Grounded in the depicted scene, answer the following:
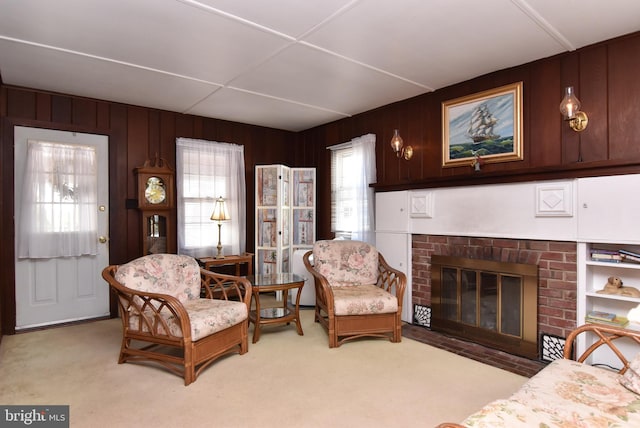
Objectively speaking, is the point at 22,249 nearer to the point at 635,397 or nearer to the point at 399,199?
the point at 399,199

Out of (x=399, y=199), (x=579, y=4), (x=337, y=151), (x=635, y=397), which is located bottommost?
(x=635, y=397)

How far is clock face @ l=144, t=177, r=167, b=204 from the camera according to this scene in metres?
4.18

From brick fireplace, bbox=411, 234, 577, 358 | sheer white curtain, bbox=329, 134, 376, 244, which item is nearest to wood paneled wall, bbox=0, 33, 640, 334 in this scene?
sheer white curtain, bbox=329, 134, 376, 244

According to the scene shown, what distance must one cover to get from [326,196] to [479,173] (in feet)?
7.64

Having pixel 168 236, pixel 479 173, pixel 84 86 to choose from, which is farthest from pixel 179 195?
pixel 479 173

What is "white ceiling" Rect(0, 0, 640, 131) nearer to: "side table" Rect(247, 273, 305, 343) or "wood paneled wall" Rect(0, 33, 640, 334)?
Result: "wood paneled wall" Rect(0, 33, 640, 334)

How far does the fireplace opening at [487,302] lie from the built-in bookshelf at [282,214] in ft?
6.35

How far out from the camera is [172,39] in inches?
103

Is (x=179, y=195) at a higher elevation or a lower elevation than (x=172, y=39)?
lower

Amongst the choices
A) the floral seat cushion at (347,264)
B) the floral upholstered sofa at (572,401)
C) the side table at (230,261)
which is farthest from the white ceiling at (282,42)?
the floral upholstered sofa at (572,401)

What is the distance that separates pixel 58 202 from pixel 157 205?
3.17 ft

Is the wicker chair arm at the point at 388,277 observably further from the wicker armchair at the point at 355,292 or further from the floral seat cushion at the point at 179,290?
the floral seat cushion at the point at 179,290

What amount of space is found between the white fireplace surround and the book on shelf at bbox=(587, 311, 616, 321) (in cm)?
56

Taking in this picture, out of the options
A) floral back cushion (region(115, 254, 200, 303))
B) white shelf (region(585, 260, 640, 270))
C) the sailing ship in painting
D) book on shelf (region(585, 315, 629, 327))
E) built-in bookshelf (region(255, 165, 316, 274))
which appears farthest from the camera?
built-in bookshelf (region(255, 165, 316, 274))
